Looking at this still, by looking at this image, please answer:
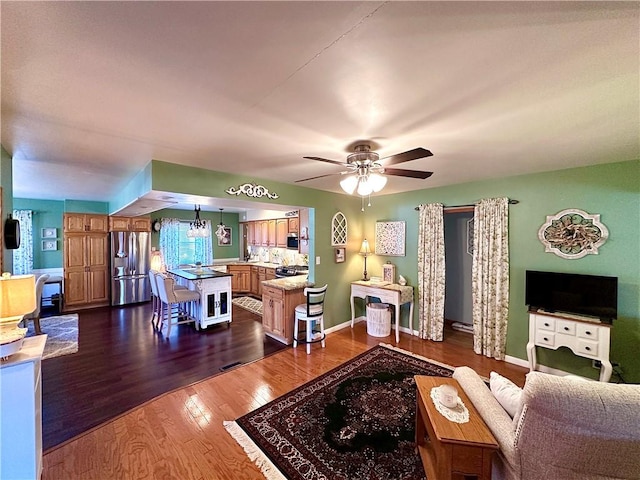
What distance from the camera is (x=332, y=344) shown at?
13.2 ft

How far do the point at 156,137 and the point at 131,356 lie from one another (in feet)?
10.2

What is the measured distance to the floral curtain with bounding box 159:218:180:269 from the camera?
22.6 ft

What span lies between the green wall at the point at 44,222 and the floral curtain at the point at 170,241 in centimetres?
208

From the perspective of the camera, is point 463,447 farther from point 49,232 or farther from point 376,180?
point 49,232

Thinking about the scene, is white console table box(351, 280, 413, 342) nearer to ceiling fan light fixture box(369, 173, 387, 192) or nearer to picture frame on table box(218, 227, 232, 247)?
ceiling fan light fixture box(369, 173, 387, 192)

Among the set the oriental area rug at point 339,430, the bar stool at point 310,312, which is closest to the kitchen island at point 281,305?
the bar stool at point 310,312

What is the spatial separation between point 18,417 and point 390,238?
15.1 feet

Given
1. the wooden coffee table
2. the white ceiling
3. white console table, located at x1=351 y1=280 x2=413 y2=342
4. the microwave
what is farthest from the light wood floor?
the microwave

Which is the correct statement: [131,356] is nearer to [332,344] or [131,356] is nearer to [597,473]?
[332,344]

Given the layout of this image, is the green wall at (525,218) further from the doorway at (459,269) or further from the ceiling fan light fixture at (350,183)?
the ceiling fan light fixture at (350,183)

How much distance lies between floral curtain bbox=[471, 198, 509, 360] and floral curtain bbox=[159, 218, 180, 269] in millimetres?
7127

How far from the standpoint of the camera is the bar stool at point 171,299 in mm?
4277

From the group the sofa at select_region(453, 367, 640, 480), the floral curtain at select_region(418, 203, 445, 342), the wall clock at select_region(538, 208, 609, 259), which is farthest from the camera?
the floral curtain at select_region(418, 203, 445, 342)

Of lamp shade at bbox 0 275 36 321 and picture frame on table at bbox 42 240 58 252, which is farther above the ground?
picture frame on table at bbox 42 240 58 252
